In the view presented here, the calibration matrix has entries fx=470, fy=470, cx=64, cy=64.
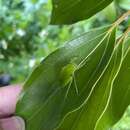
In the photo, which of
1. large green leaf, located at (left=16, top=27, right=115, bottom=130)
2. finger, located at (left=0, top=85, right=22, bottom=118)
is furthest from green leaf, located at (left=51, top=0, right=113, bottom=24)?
finger, located at (left=0, top=85, right=22, bottom=118)

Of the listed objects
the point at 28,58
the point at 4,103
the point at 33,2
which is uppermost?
the point at 4,103

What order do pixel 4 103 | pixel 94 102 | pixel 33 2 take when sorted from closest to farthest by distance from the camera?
pixel 94 102
pixel 4 103
pixel 33 2

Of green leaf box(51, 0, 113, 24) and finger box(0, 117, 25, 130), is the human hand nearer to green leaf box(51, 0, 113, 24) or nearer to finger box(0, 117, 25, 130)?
finger box(0, 117, 25, 130)

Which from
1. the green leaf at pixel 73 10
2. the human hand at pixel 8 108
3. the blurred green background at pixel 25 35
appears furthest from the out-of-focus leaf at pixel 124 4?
the blurred green background at pixel 25 35

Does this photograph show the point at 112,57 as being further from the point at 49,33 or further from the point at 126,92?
the point at 49,33

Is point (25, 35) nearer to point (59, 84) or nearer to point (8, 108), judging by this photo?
point (8, 108)

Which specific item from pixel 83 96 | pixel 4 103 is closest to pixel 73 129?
pixel 83 96
